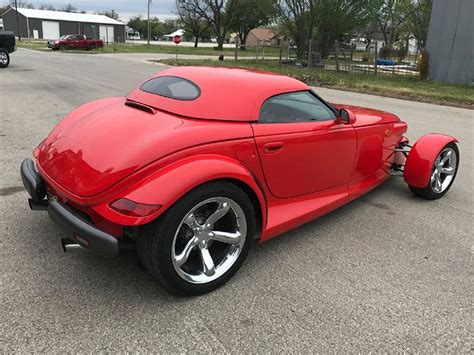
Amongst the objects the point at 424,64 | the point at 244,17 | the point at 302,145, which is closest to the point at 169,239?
the point at 302,145

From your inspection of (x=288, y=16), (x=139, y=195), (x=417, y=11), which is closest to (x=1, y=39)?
(x=288, y=16)

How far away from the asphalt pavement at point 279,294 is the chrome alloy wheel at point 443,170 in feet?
1.60

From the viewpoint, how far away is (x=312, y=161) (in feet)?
11.4

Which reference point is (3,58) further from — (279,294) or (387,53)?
(387,53)

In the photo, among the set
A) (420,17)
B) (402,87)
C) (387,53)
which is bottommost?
(402,87)

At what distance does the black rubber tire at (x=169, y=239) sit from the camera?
2506 millimetres

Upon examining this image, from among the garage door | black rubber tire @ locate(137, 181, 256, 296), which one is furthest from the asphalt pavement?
the garage door

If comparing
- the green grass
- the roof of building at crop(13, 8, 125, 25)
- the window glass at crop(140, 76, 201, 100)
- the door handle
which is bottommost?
the green grass

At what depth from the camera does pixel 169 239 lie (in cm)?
253

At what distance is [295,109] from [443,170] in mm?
2263

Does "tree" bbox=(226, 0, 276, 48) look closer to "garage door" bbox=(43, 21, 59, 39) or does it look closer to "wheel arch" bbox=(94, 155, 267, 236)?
"garage door" bbox=(43, 21, 59, 39)

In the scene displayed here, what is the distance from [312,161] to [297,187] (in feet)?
0.83

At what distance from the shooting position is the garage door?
84750 mm

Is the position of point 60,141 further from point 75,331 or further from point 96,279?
point 75,331
